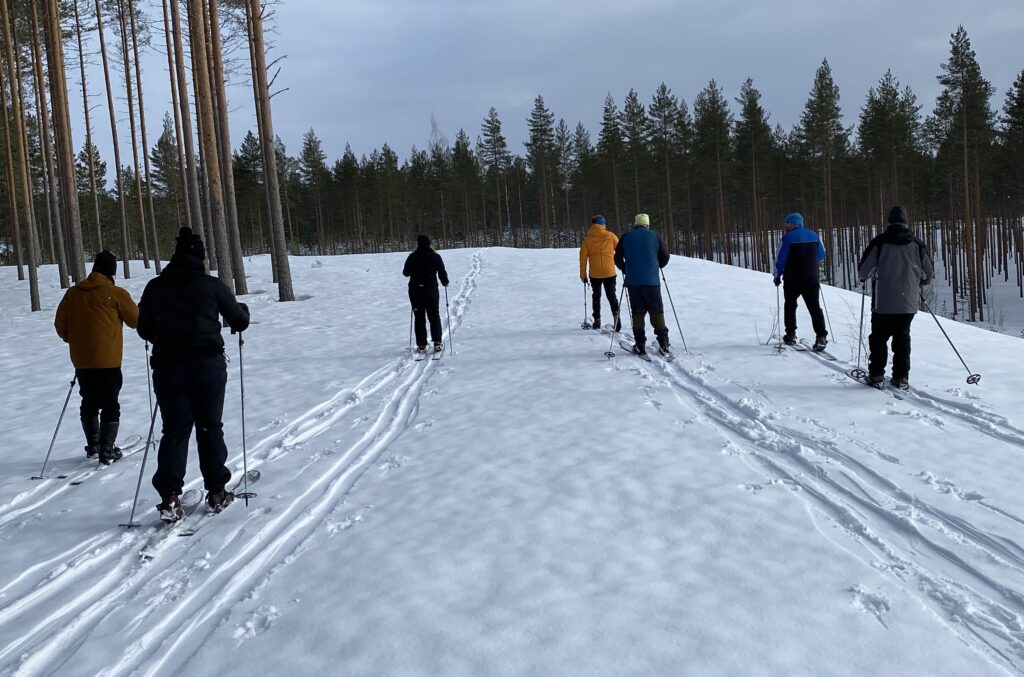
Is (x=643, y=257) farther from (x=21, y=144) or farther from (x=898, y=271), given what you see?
(x=21, y=144)

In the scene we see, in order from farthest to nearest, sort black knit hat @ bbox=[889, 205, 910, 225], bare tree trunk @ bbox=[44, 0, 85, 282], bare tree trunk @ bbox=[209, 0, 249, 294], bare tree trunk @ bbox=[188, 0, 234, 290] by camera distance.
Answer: bare tree trunk @ bbox=[209, 0, 249, 294] < bare tree trunk @ bbox=[44, 0, 85, 282] < bare tree trunk @ bbox=[188, 0, 234, 290] < black knit hat @ bbox=[889, 205, 910, 225]

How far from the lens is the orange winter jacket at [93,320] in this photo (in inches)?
227

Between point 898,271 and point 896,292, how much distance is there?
253mm

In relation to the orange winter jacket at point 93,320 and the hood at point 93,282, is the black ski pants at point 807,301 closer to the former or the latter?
the orange winter jacket at point 93,320

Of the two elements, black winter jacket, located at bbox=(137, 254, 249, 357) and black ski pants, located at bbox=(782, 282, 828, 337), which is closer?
black winter jacket, located at bbox=(137, 254, 249, 357)

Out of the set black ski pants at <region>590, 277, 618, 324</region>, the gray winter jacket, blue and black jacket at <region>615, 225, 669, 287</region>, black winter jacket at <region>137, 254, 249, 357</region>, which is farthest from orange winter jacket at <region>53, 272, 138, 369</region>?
the gray winter jacket

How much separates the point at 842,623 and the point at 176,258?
4.71 m

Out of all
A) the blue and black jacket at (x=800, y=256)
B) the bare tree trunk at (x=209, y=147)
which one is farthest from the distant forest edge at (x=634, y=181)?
the blue and black jacket at (x=800, y=256)

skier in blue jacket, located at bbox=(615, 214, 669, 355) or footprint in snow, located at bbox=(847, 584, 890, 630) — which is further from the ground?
skier in blue jacket, located at bbox=(615, 214, 669, 355)

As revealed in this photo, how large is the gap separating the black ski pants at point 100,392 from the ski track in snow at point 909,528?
5986 millimetres

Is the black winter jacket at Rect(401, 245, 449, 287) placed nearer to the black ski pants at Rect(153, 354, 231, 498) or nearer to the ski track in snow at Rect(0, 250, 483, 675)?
the ski track in snow at Rect(0, 250, 483, 675)

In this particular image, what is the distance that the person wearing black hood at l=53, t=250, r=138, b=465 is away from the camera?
576cm

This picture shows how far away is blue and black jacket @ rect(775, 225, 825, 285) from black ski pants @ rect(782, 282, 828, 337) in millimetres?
70

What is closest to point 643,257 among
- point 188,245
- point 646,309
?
point 646,309
